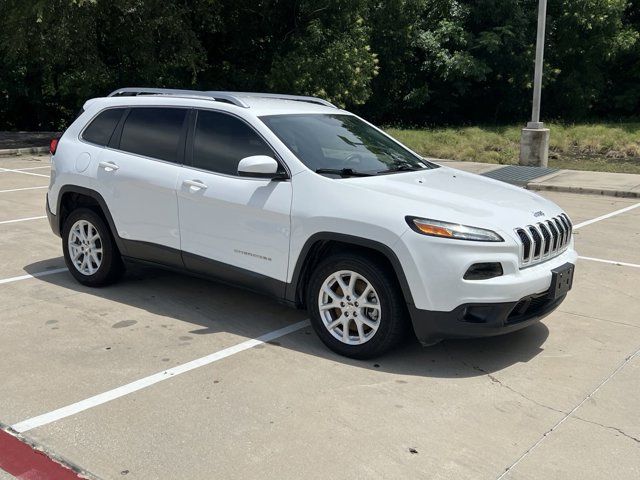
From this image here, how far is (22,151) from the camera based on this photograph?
19.3 metres

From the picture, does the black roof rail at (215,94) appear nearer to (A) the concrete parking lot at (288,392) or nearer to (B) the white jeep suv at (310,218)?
(B) the white jeep suv at (310,218)

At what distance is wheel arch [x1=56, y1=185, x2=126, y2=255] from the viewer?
622cm

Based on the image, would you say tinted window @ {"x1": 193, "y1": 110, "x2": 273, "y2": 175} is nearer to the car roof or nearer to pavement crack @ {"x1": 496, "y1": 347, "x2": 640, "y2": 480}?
the car roof

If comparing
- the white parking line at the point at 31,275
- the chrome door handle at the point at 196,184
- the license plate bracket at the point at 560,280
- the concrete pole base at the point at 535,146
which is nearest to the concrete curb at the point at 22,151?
the concrete pole base at the point at 535,146

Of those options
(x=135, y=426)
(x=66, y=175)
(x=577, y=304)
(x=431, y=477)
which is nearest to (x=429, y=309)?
(x=431, y=477)

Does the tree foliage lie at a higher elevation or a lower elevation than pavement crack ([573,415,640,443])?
higher

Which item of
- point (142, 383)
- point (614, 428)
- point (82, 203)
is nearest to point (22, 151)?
point (82, 203)

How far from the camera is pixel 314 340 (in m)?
5.30

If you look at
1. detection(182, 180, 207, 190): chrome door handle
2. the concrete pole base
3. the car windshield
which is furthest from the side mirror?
the concrete pole base

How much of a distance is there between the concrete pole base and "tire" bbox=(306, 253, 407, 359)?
510 inches

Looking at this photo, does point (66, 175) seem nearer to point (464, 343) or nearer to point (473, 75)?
point (464, 343)

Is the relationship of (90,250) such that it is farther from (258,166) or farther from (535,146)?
Result: (535,146)

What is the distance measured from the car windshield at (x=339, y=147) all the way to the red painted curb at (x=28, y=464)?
8.52 ft

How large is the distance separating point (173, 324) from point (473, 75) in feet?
70.2
